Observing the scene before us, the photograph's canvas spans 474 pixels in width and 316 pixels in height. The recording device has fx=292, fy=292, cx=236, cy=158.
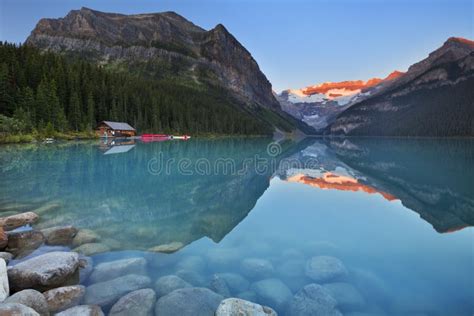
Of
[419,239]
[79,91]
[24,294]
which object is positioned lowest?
[419,239]

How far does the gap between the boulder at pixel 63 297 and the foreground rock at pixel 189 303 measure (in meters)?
2.39

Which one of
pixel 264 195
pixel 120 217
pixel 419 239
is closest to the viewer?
pixel 419 239

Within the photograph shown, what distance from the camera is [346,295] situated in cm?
955

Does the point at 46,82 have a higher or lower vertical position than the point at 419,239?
higher

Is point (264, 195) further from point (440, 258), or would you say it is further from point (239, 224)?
point (440, 258)

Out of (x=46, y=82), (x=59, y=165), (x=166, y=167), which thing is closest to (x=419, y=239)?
(x=166, y=167)

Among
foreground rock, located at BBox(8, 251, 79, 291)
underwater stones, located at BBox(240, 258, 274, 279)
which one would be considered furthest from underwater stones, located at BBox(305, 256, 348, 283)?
foreground rock, located at BBox(8, 251, 79, 291)

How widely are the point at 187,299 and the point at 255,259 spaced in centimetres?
416

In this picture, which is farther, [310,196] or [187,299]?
[310,196]

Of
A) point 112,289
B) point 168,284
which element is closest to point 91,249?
point 112,289

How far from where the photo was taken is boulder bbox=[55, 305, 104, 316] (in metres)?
7.38

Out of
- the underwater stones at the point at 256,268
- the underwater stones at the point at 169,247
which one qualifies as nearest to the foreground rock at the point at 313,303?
the underwater stones at the point at 256,268

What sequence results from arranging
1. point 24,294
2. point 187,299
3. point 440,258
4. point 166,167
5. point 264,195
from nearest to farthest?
point 24,294 < point 187,299 < point 440,258 < point 264,195 < point 166,167

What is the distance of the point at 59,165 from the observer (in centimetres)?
3469
